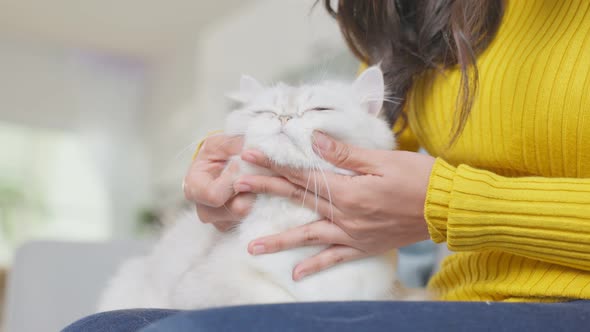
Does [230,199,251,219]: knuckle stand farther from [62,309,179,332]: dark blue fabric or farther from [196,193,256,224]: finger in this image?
[62,309,179,332]: dark blue fabric

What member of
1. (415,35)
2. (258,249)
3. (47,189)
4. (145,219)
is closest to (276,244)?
(258,249)

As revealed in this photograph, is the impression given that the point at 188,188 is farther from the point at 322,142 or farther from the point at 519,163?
the point at 519,163

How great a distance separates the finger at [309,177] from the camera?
2.77ft

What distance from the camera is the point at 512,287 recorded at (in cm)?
88

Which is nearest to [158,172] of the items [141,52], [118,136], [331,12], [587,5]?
[118,136]

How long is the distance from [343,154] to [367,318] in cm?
33

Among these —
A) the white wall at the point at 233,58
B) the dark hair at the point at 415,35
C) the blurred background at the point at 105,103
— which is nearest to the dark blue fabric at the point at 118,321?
the dark hair at the point at 415,35

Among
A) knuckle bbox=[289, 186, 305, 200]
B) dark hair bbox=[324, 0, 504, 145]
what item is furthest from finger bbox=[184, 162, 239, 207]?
dark hair bbox=[324, 0, 504, 145]

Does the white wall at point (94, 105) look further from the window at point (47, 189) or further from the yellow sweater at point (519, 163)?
the yellow sweater at point (519, 163)

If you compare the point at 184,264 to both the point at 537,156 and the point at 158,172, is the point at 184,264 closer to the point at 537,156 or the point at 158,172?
the point at 537,156

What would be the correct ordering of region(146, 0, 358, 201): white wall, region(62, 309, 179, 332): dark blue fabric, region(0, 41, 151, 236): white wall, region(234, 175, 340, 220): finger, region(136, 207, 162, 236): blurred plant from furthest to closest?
1. region(0, 41, 151, 236): white wall
2. region(136, 207, 162, 236): blurred plant
3. region(146, 0, 358, 201): white wall
4. region(234, 175, 340, 220): finger
5. region(62, 309, 179, 332): dark blue fabric

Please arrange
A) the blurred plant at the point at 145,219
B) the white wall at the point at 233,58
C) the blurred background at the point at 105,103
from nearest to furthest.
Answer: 1. the white wall at the point at 233,58
2. the blurred background at the point at 105,103
3. the blurred plant at the point at 145,219

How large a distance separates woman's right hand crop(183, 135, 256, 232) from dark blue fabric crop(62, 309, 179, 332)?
199 mm

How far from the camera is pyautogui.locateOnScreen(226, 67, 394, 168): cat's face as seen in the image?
0.83 m
